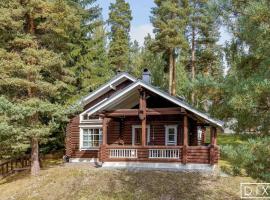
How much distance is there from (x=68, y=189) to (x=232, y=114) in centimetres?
1106

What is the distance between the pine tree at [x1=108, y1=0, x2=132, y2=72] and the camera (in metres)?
48.8

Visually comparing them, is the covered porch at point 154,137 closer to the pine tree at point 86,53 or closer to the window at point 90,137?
the window at point 90,137

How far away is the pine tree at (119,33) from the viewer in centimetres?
4881

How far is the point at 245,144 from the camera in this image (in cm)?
866

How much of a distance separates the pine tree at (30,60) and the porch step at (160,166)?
15.5 ft

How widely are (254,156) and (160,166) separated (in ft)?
46.5

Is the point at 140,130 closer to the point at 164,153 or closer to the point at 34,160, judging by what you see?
the point at 164,153

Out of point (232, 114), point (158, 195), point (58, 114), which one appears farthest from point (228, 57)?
point (58, 114)

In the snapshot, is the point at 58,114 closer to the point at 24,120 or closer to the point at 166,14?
the point at 24,120

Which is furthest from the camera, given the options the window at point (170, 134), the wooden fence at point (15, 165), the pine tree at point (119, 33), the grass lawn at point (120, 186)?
the pine tree at point (119, 33)

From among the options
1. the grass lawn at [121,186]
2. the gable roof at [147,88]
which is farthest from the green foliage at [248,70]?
the gable roof at [147,88]

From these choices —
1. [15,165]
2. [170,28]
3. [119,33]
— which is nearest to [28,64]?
[15,165]

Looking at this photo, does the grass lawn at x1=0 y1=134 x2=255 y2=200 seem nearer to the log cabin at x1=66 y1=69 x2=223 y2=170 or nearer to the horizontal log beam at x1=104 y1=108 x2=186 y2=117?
the log cabin at x1=66 y1=69 x2=223 y2=170

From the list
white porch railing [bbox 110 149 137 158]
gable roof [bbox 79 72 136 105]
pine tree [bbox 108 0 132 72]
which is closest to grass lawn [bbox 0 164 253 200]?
white porch railing [bbox 110 149 137 158]
